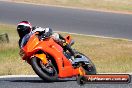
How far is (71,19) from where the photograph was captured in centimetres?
3044

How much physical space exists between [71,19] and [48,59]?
19299 mm

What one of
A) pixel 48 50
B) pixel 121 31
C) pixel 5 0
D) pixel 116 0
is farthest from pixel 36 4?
pixel 48 50

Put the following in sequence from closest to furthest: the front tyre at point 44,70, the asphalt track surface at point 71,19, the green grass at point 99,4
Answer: the front tyre at point 44,70 < the asphalt track surface at point 71,19 < the green grass at point 99,4

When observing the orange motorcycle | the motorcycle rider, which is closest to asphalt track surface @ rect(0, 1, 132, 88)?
the motorcycle rider

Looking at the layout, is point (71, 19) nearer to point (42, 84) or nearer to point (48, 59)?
point (48, 59)

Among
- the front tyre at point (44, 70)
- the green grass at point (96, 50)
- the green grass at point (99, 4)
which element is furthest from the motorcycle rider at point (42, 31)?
the green grass at point (99, 4)

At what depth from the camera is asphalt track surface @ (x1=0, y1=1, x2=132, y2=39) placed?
2834cm

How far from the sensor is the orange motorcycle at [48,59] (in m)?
11.0

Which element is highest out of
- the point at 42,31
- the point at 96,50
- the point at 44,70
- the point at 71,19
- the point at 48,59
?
the point at 42,31

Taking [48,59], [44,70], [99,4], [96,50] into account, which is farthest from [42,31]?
[99,4]

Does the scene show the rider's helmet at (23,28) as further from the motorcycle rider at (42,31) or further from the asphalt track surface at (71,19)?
the asphalt track surface at (71,19)

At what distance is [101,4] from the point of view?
33.4 metres

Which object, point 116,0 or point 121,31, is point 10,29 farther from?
point 116,0

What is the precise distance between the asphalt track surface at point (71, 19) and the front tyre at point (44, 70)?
53.0 ft
